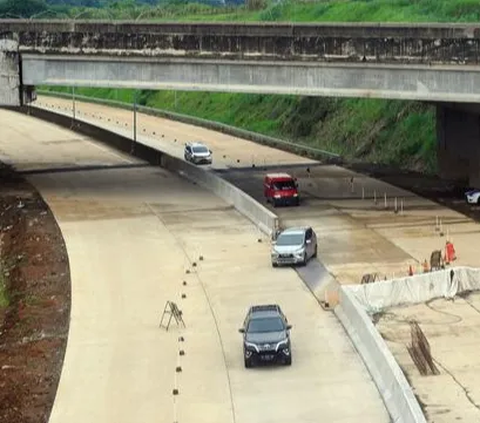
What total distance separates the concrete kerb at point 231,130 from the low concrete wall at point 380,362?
1644 inches

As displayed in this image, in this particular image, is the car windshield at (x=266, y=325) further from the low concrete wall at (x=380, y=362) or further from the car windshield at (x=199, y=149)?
the car windshield at (x=199, y=149)

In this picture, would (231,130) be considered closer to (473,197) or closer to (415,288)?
(473,197)

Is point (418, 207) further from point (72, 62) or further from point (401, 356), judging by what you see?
point (401, 356)

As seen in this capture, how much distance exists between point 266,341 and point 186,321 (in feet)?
18.6

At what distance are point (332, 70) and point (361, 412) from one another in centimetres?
3140

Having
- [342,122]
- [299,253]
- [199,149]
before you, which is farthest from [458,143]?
[299,253]

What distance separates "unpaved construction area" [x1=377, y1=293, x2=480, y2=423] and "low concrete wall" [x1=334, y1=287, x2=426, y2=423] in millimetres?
908

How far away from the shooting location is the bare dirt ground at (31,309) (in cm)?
3309

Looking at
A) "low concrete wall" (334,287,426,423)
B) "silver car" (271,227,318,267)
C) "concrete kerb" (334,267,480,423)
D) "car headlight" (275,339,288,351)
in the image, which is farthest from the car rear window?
"car headlight" (275,339,288,351)

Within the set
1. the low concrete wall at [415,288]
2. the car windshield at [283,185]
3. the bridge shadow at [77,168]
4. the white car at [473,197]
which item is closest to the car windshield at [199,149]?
the bridge shadow at [77,168]

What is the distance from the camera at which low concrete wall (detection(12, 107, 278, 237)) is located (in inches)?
2201

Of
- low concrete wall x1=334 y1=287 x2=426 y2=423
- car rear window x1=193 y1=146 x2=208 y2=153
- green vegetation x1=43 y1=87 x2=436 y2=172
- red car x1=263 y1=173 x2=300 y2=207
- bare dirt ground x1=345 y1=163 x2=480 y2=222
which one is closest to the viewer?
low concrete wall x1=334 y1=287 x2=426 y2=423

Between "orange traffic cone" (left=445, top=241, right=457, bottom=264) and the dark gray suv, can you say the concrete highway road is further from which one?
"orange traffic cone" (left=445, top=241, right=457, bottom=264)

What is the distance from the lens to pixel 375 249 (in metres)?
50.6
